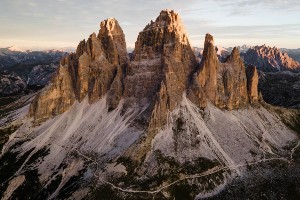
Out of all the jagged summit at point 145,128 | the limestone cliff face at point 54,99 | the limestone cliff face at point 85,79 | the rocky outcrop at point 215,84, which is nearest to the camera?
the jagged summit at point 145,128

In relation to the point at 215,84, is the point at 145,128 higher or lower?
lower

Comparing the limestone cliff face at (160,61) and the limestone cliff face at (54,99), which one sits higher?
the limestone cliff face at (160,61)

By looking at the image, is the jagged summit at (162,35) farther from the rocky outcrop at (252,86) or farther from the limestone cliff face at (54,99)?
the limestone cliff face at (54,99)

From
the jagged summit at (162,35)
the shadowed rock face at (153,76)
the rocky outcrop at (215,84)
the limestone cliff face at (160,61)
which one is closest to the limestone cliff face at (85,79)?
the shadowed rock face at (153,76)

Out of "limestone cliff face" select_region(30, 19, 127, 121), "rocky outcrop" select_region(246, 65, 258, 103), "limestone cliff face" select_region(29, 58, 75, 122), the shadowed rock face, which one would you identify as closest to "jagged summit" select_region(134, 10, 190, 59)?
the shadowed rock face

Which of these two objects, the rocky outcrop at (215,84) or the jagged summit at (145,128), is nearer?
the jagged summit at (145,128)

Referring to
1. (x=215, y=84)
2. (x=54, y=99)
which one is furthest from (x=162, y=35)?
(x=54, y=99)

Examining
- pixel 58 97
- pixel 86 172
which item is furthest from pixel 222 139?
pixel 58 97

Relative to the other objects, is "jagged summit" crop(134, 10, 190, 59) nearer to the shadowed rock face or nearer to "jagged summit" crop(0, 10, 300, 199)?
A: the shadowed rock face

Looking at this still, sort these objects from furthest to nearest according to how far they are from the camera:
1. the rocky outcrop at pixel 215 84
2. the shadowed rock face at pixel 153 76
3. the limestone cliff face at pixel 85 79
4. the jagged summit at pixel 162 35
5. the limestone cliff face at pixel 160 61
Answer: the limestone cliff face at pixel 85 79 → the jagged summit at pixel 162 35 → the rocky outcrop at pixel 215 84 → the limestone cliff face at pixel 160 61 → the shadowed rock face at pixel 153 76

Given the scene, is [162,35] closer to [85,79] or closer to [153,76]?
[153,76]
